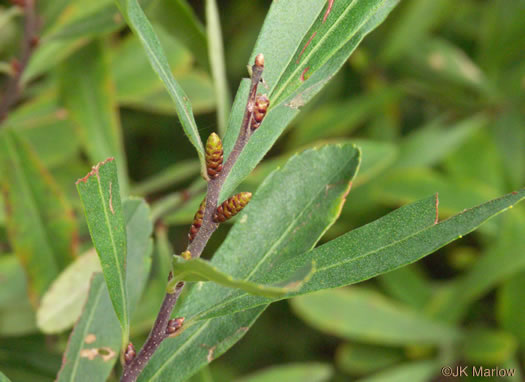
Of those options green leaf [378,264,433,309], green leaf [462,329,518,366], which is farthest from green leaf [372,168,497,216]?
green leaf [462,329,518,366]

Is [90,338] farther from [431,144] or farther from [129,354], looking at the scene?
[431,144]

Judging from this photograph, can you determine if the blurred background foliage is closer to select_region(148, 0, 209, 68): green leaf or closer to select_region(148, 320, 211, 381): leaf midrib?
select_region(148, 0, 209, 68): green leaf

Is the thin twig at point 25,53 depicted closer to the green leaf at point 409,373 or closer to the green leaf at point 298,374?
the green leaf at point 298,374

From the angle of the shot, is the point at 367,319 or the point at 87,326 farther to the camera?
the point at 367,319

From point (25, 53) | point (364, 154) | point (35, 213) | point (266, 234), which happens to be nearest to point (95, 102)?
point (25, 53)

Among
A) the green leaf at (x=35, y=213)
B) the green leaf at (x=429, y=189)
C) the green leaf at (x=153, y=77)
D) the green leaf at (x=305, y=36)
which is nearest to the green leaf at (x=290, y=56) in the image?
the green leaf at (x=305, y=36)

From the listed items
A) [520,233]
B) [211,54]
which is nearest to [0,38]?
[211,54]
